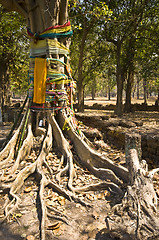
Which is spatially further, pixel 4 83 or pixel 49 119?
pixel 4 83

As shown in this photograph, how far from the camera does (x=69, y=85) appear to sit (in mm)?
5043

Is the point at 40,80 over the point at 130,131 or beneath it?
over

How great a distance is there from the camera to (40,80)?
4.47 m

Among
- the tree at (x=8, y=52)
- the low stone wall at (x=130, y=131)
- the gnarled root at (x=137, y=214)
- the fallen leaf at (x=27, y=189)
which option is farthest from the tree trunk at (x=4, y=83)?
the gnarled root at (x=137, y=214)

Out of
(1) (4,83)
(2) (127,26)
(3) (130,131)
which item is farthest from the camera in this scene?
(1) (4,83)

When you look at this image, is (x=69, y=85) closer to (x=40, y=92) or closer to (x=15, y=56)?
(x=40, y=92)

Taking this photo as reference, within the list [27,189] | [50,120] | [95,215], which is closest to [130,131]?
[50,120]

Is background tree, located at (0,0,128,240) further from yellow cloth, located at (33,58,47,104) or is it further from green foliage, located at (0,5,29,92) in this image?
green foliage, located at (0,5,29,92)

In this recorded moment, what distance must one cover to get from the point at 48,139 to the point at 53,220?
6.62 feet

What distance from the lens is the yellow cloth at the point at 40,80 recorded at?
4441 millimetres

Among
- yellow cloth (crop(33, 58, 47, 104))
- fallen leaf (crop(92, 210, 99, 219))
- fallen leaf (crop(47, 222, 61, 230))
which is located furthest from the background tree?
fallen leaf (crop(47, 222, 61, 230))

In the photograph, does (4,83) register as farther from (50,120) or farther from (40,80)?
(50,120)

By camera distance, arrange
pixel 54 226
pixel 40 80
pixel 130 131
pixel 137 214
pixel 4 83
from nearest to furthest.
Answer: pixel 137 214
pixel 54 226
pixel 40 80
pixel 130 131
pixel 4 83

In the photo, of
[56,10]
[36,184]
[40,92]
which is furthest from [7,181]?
[56,10]
